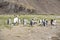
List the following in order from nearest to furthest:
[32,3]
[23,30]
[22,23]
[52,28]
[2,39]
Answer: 1. [2,39]
2. [23,30]
3. [52,28]
4. [22,23]
5. [32,3]

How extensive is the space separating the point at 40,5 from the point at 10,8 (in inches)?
505

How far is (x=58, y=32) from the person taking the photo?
41.7m

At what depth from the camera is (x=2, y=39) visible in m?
34.3

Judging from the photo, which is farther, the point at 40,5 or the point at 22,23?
the point at 40,5

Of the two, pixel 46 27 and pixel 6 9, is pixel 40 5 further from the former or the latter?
pixel 46 27

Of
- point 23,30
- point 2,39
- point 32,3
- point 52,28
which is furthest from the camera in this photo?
point 32,3

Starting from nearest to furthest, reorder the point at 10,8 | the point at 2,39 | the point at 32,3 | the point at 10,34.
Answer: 1. the point at 2,39
2. the point at 10,34
3. the point at 10,8
4. the point at 32,3

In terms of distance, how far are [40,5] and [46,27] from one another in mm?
50034

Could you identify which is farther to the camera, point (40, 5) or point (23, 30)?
point (40, 5)

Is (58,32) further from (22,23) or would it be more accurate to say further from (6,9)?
(6,9)

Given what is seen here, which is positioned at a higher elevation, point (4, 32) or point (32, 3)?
point (32, 3)

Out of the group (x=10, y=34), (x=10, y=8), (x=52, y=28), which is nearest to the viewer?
(x=10, y=34)

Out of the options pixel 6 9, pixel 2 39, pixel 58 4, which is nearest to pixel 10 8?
pixel 6 9

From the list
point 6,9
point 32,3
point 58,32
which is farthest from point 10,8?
point 58,32
